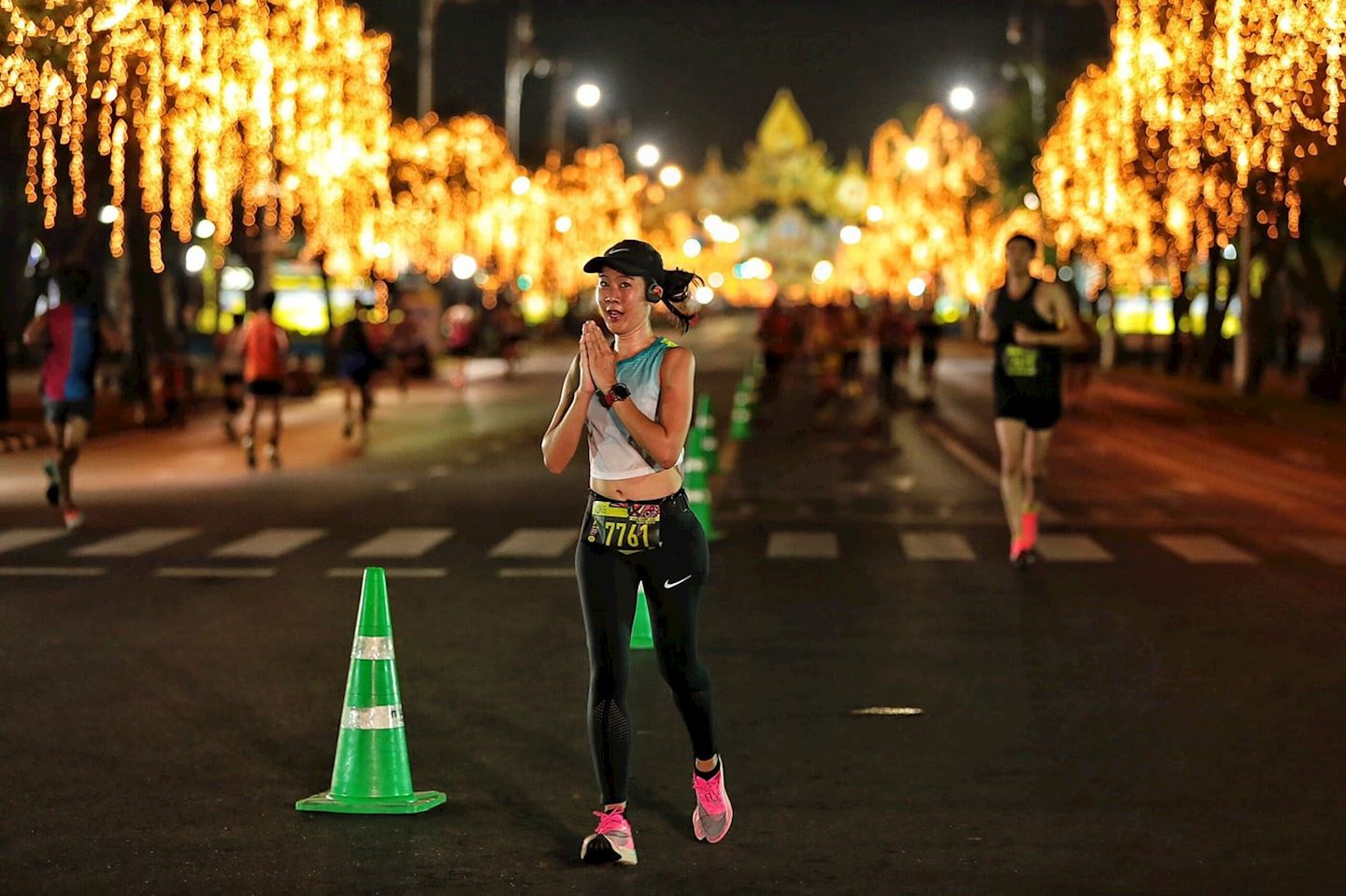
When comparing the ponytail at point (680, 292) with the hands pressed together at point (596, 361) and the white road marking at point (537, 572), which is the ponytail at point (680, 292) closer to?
the hands pressed together at point (596, 361)

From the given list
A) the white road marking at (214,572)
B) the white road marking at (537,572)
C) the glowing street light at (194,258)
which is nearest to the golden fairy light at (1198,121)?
the white road marking at (537,572)

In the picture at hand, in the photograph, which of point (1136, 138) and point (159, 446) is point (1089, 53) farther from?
point (159, 446)

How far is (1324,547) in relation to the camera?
17.6m

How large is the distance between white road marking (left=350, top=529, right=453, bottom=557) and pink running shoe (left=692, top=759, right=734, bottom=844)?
961 centimetres

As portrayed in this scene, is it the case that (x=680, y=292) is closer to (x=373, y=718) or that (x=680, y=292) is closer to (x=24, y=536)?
(x=373, y=718)

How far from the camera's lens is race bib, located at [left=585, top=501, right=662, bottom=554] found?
714cm

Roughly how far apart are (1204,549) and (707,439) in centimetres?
689

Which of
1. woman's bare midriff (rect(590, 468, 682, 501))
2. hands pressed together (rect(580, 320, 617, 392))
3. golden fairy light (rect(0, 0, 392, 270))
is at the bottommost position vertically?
woman's bare midriff (rect(590, 468, 682, 501))

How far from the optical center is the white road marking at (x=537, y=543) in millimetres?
17062

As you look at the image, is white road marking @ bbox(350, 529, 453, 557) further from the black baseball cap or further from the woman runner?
the black baseball cap

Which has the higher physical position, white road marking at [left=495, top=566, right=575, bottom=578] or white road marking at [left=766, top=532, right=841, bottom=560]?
white road marking at [left=495, top=566, right=575, bottom=578]

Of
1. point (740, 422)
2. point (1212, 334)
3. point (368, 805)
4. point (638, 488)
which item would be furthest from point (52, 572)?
point (1212, 334)

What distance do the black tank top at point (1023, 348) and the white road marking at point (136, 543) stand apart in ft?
19.5

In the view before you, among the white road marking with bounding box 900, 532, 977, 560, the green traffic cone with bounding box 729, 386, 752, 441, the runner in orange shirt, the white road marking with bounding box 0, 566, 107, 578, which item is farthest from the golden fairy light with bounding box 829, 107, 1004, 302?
the white road marking with bounding box 0, 566, 107, 578
